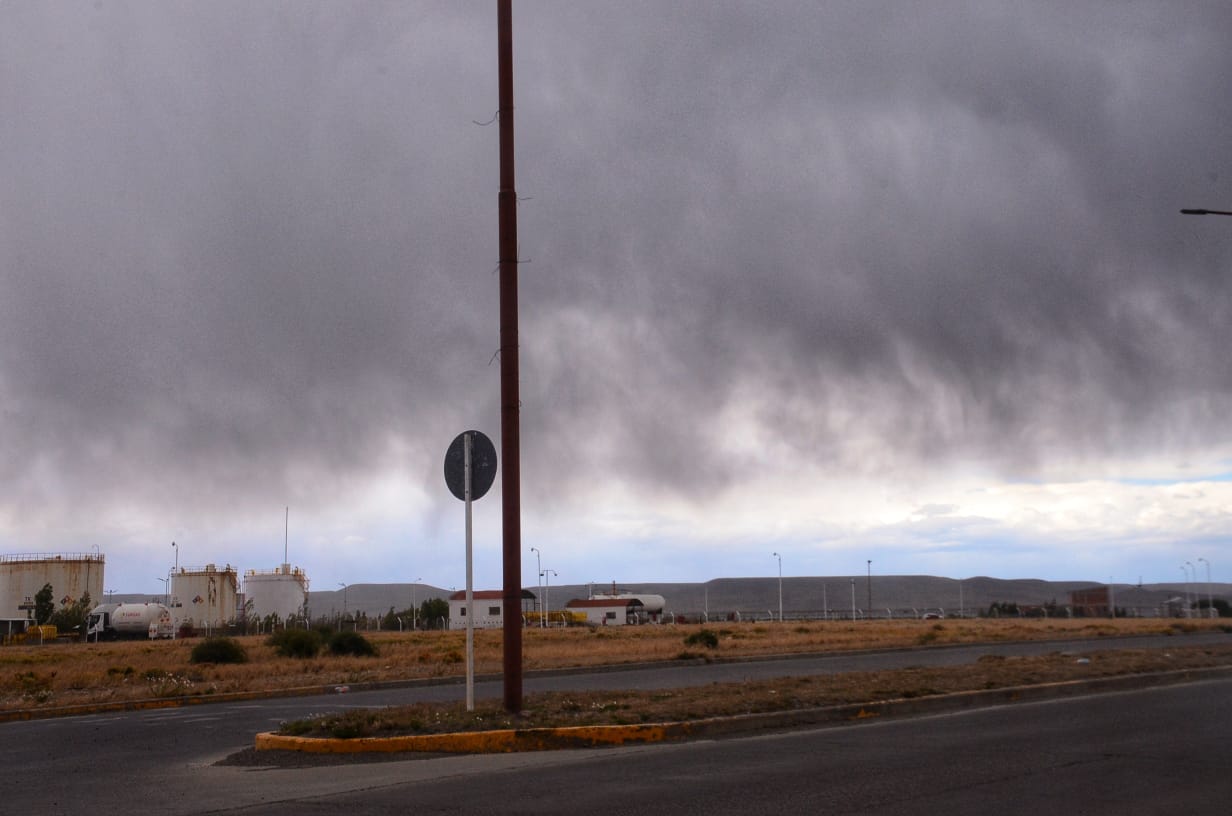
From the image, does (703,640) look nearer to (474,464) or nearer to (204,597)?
(474,464)

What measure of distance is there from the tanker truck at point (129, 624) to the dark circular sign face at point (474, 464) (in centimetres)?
7435

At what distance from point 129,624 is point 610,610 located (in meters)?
39.1

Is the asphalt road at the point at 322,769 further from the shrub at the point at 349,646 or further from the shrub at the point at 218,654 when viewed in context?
the shrub at the point at 349,646

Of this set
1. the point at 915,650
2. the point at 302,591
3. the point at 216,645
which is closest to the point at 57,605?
the point at 302,591

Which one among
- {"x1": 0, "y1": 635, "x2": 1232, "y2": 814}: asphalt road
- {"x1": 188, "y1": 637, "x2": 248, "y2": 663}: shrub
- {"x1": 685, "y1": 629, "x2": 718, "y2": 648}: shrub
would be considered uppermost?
{"x1": 0, "y1": 635, "x2": 1232, "y2": 814}: asphalt road

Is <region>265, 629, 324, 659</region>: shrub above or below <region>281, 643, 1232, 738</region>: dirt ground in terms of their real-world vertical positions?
below

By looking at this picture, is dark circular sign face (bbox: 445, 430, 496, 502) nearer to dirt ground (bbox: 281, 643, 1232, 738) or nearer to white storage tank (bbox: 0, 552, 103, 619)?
dirt ground (bbox: 281, 643, 1232, 738)

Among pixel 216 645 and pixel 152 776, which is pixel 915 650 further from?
pixel 152 776

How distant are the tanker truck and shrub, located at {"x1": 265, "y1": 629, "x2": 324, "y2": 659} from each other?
41676 millimetres

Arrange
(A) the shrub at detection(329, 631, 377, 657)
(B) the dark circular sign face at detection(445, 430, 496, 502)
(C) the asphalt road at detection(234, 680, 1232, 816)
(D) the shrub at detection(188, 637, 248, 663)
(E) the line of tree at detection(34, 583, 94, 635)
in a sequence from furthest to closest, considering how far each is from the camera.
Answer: (E) the line of tree at detection(34, 583, 94, 635) < (A) the shrub at detection(329, 631, 377, 657) < (D) the shrub at detection(188, 637, 248, 663) < (B) the dark circular sign face at detection(445, 430, 496, 502) < (C) the asphalt road at detection(234, 680, 1232, 816)

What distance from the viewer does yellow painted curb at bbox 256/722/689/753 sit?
13.2 meters

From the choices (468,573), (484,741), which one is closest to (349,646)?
(468,573)

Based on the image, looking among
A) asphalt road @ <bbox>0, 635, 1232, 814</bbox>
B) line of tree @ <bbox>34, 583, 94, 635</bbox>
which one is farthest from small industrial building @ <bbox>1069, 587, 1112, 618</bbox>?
asphalt road @ <bbox>0, 635, 1232, 814</bbox>

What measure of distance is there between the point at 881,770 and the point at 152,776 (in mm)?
7500
